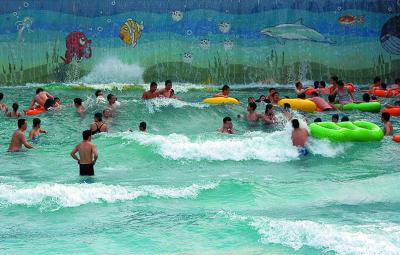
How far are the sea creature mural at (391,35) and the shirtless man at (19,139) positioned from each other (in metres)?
12.6

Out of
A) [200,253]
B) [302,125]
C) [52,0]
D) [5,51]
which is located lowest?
[200,253]

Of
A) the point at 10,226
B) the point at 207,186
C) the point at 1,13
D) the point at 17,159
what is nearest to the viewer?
the point at 10,226

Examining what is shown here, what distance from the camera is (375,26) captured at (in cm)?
2266

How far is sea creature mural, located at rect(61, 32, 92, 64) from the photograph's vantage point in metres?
22.5

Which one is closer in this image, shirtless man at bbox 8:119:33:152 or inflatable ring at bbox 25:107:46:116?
shirtless man at bbox 8:119:33:152

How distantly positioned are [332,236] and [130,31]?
1489cm

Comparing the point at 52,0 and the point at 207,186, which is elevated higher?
the point at 52,0

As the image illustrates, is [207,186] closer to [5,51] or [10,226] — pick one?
[10,226]

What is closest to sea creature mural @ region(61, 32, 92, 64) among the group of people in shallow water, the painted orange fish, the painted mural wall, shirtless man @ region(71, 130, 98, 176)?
the painted mural wall

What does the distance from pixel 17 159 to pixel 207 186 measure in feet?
13.3

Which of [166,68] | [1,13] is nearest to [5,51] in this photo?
[1,13]

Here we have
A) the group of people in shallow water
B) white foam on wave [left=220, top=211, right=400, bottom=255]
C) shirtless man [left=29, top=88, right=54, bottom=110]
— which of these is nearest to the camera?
white foam on wave [left=220, top=211, right=400, bottom=255]

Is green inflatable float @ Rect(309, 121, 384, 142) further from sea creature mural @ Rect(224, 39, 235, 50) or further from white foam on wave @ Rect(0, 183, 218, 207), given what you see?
sea creature mural @ Rect(224, 39, 235, 50)

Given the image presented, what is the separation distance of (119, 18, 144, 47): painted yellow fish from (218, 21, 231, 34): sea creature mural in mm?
2311
